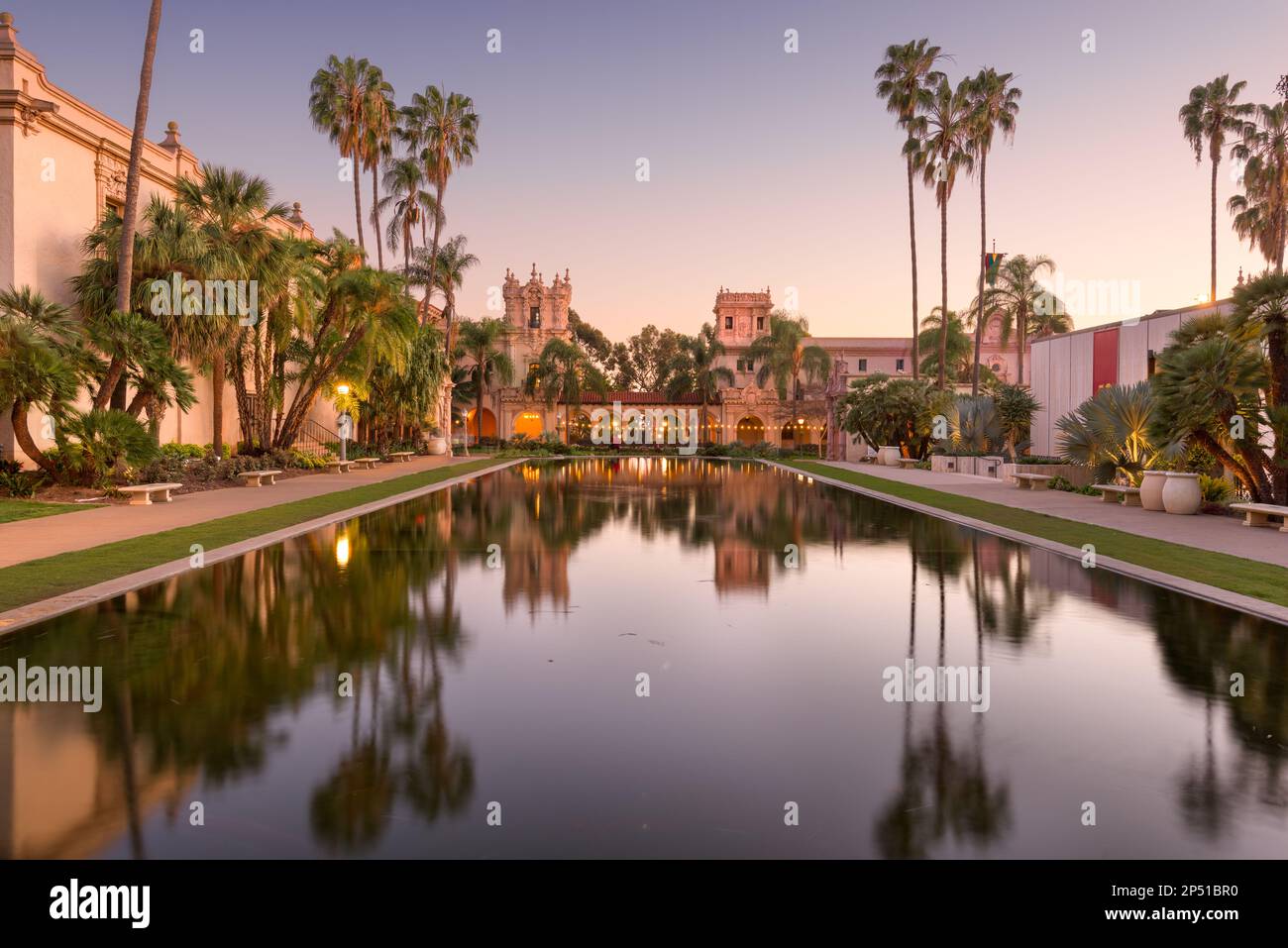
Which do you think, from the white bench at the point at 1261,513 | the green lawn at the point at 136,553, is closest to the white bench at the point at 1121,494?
the white bench at the point at 1261,513

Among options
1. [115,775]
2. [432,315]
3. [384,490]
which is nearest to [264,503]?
[384,490]

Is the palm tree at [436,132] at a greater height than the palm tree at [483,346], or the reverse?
the palm tree at [436,132]

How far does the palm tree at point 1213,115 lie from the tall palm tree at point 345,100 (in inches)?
1558

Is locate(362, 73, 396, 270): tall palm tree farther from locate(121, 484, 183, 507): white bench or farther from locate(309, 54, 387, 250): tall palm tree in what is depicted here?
locate(121, 484, 183, 507): white bench

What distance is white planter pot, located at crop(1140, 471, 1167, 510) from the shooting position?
70.3 ft

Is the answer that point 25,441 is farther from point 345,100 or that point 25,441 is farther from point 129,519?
point 345,100

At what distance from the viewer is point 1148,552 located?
46.0 ft

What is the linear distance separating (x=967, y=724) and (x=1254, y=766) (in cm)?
163

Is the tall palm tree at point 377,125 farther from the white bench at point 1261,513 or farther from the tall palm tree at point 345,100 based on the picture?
the white bench at point 1261,513

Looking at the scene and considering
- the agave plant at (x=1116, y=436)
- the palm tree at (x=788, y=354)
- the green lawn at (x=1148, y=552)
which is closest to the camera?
the green lawn at (x=1148, y=552)

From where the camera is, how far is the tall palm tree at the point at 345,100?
4003 centimetres

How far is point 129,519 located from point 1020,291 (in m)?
58.5

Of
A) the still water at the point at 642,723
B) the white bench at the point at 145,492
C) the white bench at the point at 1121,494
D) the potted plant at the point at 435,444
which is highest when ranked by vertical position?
the potted plant at the point at 435,444

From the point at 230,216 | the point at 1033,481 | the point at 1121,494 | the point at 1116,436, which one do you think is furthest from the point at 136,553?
the point at 1033,481
